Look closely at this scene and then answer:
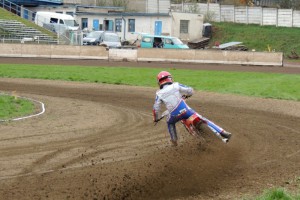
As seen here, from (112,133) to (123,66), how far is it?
23329 mm

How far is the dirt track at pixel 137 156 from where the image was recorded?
9.60 m

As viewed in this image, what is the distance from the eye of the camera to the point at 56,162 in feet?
37.9

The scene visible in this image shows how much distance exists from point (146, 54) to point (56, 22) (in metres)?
25.9

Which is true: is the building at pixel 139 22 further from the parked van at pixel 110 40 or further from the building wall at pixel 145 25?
the parked van at pixel 110 40

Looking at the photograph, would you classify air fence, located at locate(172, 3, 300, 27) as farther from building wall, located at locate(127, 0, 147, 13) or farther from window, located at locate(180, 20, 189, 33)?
window, located at locate(180, 20, 189, 33)

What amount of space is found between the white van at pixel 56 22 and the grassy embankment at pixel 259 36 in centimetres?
1574

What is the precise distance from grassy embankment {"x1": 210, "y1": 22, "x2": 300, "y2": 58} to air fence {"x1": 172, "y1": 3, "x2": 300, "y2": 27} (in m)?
1.34

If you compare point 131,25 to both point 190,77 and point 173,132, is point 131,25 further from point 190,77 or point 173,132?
point 173,132

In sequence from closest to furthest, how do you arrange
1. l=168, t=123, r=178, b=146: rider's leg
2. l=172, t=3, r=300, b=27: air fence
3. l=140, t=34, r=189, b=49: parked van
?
l=168, t=123, r=178, b=146: rider's leg
l=140, t=34, r=189, b=49: parked van
l=172, t=3, r=300, b=27: air fence

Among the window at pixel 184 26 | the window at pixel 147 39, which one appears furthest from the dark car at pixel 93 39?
the window at pixel 184 26

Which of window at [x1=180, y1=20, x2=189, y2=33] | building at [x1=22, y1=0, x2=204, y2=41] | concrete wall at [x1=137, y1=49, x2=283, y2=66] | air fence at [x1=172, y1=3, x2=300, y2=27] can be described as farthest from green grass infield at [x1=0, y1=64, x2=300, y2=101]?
air fence at [x1=172, y1=3, x2=300, y2=27]

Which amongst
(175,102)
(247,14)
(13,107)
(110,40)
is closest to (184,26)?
(247,14)

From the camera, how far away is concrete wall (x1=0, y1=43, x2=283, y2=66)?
40750 millimetres

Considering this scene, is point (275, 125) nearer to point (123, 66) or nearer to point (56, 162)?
point (56, 162)
